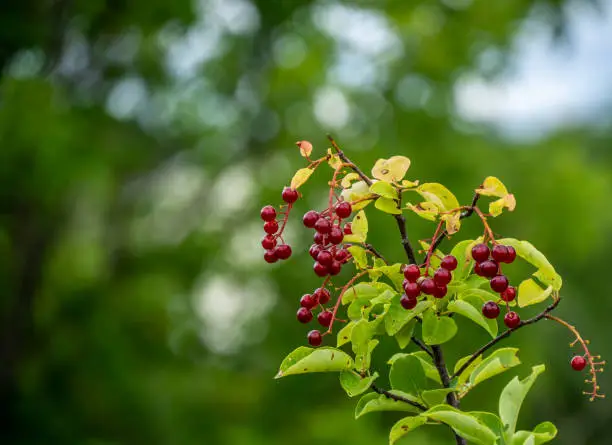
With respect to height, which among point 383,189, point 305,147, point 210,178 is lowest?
point 383,189

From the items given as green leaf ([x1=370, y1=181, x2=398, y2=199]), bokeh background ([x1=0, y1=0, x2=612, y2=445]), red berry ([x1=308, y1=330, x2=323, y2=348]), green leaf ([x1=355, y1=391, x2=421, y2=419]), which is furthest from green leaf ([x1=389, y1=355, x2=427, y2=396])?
bokeh background ([x1=0, y1=0, x2=612, y2=445])

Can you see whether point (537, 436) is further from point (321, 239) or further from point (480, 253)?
point (321, 239)

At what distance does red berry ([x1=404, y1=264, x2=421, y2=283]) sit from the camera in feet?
3.10

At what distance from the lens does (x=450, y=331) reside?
1.01 m

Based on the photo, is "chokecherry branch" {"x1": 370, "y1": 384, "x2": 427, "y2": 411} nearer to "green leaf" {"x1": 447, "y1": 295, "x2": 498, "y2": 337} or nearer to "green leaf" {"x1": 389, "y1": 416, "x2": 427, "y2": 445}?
"green leaf" {"x1": 389, "y1": 416, "x2": 427, "y2": 445}

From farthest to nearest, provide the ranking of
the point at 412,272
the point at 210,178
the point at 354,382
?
the point at 210,178, the point at 354,382, the point at 412,272

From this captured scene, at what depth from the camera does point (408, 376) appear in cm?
107

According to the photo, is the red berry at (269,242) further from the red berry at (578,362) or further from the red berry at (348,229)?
the red berry at (578,362)

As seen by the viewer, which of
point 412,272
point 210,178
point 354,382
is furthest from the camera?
point 210,178

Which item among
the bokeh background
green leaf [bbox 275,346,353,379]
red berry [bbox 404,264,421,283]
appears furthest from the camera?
the bokeh background

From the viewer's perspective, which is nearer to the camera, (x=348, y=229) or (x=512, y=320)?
(x=512, y=320)

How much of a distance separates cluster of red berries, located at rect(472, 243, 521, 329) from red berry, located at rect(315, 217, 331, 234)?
18 centimetres

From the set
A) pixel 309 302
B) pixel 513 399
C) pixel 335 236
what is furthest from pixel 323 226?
pixel 513 399

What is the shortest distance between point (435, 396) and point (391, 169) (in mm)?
291
